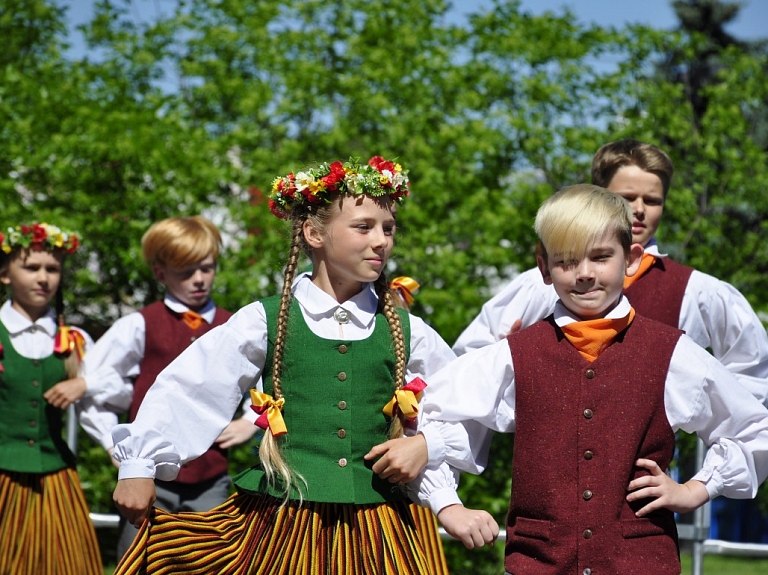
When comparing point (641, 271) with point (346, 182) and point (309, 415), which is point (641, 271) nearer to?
point (346, 182)

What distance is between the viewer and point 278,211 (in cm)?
338

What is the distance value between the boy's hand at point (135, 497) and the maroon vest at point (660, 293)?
1.73 m

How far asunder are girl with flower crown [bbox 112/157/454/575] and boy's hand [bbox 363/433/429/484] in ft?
0.07


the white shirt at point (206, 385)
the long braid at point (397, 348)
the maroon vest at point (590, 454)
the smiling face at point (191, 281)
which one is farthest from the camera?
the smiling face at point (191, 281)

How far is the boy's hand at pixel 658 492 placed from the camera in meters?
2.77

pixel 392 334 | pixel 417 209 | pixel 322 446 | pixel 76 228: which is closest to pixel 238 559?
pixel 322 446

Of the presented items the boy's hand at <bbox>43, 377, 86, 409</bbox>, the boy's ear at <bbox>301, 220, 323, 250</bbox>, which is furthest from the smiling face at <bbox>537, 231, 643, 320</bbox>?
the boy's hand at <bbox>43, 377, 86, 409</bbox>

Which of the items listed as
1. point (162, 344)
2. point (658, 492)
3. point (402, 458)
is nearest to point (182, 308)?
point (162, 344)

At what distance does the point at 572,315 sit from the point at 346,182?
771 millimetres

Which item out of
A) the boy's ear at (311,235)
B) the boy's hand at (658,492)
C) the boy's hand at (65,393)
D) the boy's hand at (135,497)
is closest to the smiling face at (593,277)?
the boy's hand at (658,492)

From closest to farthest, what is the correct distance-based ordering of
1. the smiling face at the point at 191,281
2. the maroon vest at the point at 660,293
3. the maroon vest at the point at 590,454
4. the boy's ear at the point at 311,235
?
1. the maroon vest at the point at 590,454
2. the boy's ear at the point at 311,235
3. the maroon vest at the point at 660,293
4. the smiling face at the point at 191,281

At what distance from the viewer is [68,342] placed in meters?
4.75

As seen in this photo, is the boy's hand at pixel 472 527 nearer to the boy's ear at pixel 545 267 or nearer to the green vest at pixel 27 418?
the boy's ear at pixel 545 267

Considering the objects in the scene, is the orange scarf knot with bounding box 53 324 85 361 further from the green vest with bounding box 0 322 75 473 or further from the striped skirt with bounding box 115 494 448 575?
the striped skirt with bounding box 115 494 448 575
